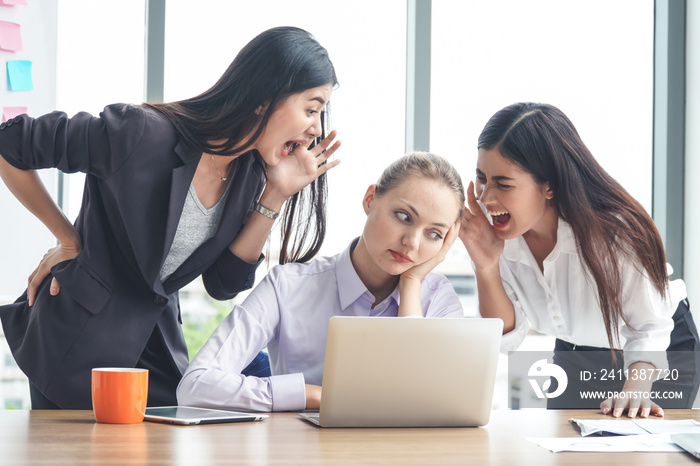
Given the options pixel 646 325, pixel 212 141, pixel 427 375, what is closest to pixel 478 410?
pixel 427 375

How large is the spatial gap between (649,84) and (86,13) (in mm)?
2552

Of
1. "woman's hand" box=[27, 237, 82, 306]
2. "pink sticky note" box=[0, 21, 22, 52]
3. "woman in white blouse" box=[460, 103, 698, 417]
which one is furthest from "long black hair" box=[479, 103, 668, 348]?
"pink sticky note" box=[0, 21, 22, 52]

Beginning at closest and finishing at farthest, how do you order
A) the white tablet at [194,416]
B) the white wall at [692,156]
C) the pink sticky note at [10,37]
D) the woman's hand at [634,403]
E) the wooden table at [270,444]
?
the wooden table at [270,444] → the white tablet at [194,416] → the woman's hand at [634,403] → the pink sticky note at [10,37] → the white wall at [692,156]

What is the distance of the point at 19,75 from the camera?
250 cm

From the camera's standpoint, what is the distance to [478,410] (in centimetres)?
115

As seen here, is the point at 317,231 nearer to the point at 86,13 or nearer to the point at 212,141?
the point at 212,141

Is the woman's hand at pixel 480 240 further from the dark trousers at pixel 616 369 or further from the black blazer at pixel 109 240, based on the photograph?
the black blazer at pixel 109 240

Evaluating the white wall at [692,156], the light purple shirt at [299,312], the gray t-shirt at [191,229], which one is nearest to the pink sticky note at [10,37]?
the gray t-shirt at [191,229]

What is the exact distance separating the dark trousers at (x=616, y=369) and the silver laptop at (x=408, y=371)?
0.92 meters

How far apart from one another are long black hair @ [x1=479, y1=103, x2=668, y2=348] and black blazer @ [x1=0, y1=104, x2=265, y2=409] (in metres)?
0.69

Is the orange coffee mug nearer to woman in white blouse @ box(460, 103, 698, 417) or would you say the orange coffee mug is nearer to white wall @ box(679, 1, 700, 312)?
woman in white blouse @ box(460, 103, 698, 417)

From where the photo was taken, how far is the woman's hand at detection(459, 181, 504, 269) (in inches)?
72.7

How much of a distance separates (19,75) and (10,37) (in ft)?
0.48

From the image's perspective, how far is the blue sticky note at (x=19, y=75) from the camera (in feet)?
8.17
